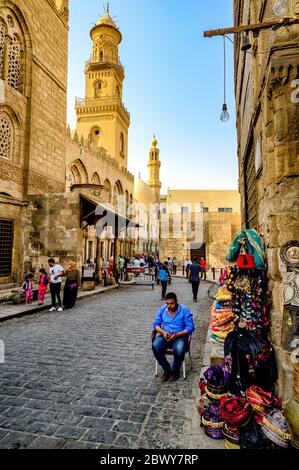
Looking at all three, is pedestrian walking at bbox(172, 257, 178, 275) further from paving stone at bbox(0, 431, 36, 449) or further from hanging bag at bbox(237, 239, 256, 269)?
paving stone at bbox(0, 431, 36, 449)

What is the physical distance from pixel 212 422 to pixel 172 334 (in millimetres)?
1459

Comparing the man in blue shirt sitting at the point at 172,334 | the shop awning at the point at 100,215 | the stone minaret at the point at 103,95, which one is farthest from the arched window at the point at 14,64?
the stone minaret at the point at 103,95

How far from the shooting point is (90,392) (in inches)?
136

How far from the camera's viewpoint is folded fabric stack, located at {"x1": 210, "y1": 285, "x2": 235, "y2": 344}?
3816mm

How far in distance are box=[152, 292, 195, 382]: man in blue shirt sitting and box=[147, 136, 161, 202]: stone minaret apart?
5836 centimetres

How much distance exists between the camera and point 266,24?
280 cm

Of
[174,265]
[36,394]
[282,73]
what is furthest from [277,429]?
[174,265]

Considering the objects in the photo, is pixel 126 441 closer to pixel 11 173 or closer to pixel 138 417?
pixel 138 417

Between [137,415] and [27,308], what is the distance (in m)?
6.35

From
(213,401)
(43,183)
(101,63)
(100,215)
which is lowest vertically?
(213,401)

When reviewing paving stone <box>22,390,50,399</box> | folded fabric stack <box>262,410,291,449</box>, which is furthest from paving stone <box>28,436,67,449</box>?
folded fabric stack <box>262,410,291,449</box>

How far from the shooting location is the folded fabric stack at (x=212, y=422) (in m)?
2.52

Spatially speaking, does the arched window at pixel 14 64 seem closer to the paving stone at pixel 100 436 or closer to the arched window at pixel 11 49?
the arched window at pixel 11 49
